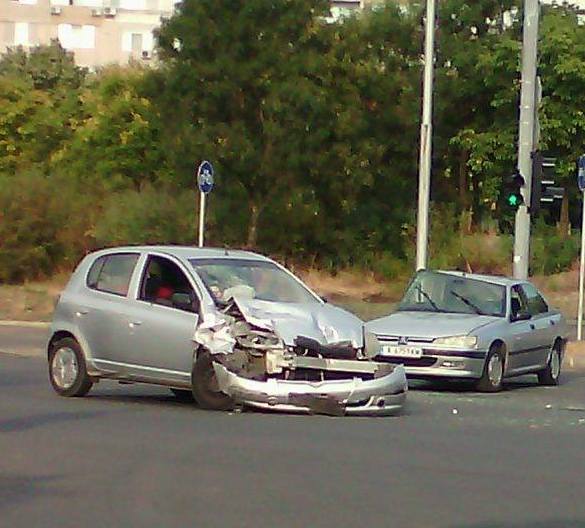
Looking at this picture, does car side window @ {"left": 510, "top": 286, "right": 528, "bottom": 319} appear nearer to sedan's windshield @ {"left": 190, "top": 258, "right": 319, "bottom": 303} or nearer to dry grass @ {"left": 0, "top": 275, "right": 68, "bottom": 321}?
sedan's windshield @ {"left": 190, "top": 258, "right": 319, "bottom": 303}

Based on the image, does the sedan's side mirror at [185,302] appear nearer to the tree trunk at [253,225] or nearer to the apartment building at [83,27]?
the tree trunk at [253,225]

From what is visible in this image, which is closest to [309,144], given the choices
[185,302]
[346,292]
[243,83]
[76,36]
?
[243,83]

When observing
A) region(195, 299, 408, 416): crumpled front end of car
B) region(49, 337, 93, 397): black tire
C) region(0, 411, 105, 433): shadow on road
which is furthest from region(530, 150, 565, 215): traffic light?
region(0, 411, 105, 433): shadow on road

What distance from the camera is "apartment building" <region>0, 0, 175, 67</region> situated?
287 feet

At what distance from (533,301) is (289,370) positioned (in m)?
6.82

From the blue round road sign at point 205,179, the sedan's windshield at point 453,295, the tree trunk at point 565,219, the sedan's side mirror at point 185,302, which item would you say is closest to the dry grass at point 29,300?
the blue round road sign at point 205,179

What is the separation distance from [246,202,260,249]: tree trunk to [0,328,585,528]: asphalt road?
26293 mm

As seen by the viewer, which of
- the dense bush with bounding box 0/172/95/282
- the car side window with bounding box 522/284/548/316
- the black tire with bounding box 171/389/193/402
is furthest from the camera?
the dense bush with bounding box 0/172/95/282

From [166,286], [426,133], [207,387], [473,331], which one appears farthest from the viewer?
[426,133]

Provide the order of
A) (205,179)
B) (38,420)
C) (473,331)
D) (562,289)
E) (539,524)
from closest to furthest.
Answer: (539,524) < (38,420) < (473,331) < (205,179) < (562,289)

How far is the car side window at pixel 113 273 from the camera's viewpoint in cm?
1567

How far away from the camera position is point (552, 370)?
66.1 ft

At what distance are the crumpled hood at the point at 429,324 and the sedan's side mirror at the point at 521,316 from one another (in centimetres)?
44

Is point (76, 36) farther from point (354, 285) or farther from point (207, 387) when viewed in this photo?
point (207, 387)
